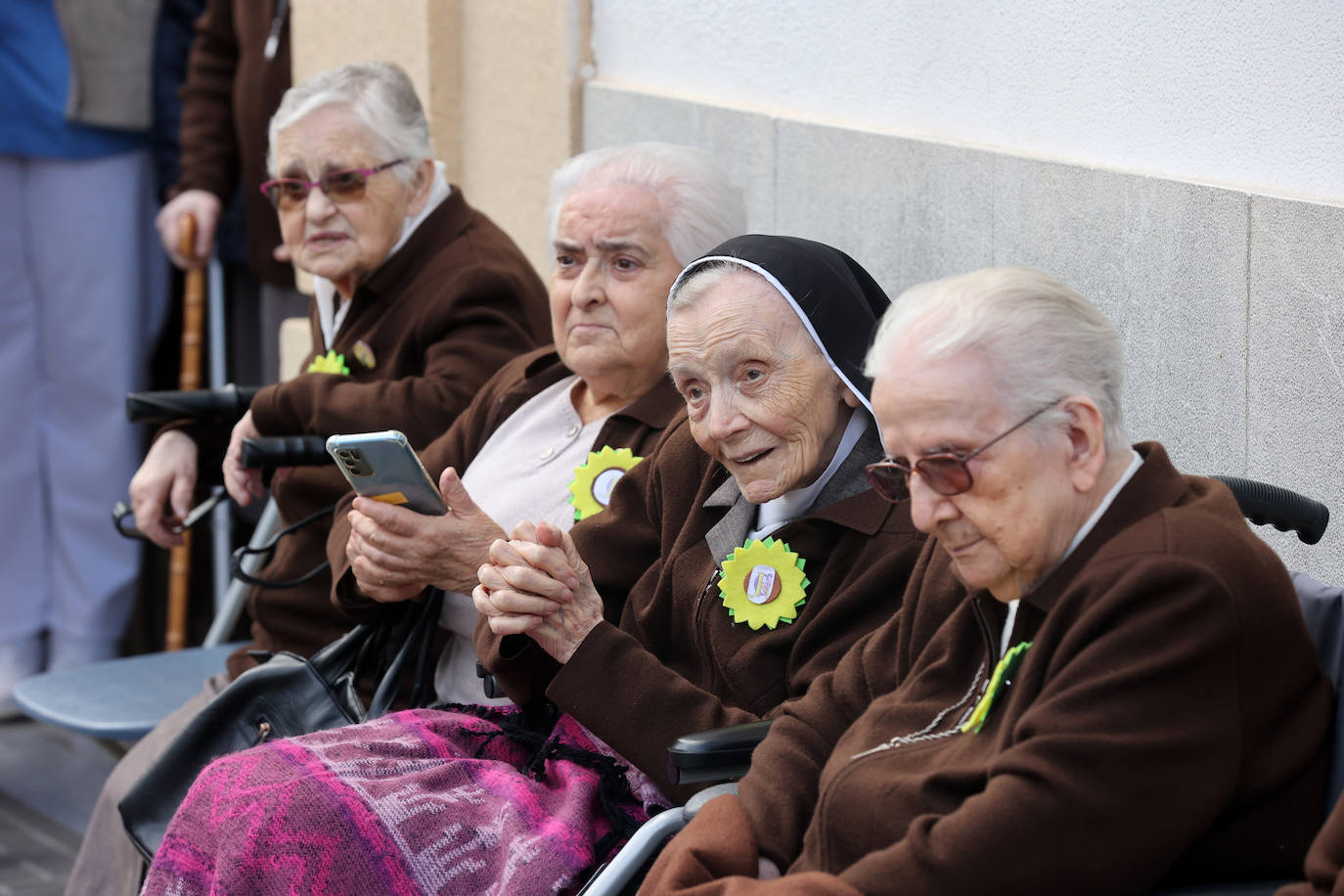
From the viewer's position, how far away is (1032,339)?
78.5 inches

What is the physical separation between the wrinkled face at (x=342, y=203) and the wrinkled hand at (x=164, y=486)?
584 millimetres

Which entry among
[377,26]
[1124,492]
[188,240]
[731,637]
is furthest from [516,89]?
[1124,492]

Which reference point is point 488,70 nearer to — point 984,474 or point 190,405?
point 190,405

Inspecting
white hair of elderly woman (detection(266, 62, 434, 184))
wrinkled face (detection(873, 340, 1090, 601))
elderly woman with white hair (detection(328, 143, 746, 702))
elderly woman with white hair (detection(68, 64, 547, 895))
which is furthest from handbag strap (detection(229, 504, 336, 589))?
wrinkled face (detection(873, 340, 1090, 601))

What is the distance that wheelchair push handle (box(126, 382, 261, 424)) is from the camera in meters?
4.18

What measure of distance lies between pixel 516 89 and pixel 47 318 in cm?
221

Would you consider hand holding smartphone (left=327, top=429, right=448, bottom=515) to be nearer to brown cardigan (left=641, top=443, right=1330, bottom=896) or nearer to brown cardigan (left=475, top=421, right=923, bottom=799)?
brown cardigan (left=475, top=421, right=923, bottom=799)

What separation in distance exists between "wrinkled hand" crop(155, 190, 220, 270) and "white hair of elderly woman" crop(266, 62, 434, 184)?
1.90 m

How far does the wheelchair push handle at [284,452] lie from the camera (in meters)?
3.71

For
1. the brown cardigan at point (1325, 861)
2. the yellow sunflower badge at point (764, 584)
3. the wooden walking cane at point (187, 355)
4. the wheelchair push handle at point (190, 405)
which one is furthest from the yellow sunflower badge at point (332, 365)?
the brown cardigan at point (1325, 861)

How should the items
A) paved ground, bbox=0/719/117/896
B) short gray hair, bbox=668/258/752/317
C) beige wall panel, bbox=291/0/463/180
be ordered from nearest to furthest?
short gray hair, bbox=668/258/752/317
paved ground, bbox=0/719/117/896
beige wall panel, bbox=291/0/463/180

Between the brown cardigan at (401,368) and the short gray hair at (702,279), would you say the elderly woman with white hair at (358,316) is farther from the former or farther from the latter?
the short gray hair at (702,279)

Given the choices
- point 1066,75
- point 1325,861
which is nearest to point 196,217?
point 1066,75

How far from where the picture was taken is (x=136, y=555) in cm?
651
